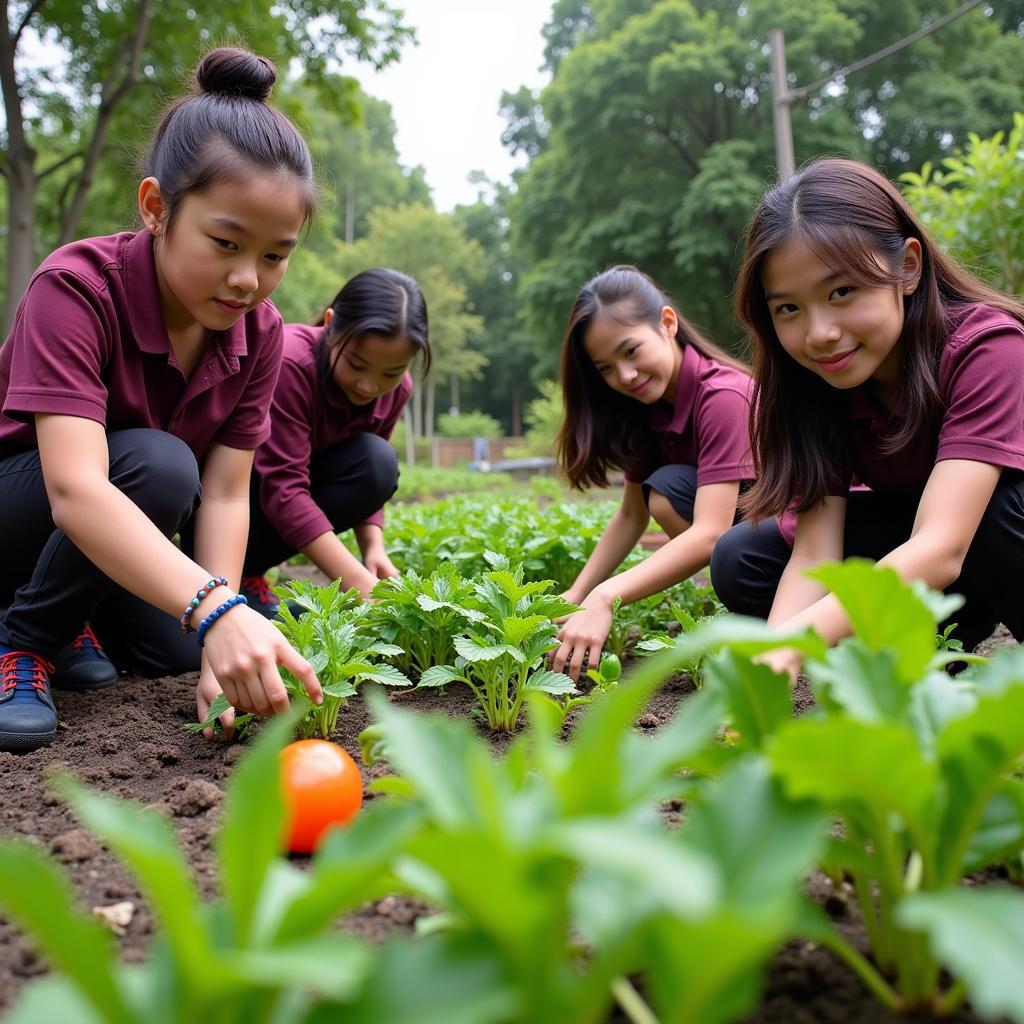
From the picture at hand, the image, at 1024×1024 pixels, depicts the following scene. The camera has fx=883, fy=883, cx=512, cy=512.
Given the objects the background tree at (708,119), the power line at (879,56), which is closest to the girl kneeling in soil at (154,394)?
the power line at (879,56)

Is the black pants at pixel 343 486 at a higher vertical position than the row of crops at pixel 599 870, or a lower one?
lower

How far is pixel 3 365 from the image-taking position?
A: 8.07 feet

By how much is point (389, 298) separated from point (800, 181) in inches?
65.4

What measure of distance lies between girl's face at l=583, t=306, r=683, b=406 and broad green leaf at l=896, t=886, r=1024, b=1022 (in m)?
2.62

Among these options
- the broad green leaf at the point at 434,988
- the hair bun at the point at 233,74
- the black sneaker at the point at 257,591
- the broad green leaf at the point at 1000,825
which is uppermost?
the hair bun at the point at 233,74

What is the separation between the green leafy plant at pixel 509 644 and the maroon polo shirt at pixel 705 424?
96 centimetres

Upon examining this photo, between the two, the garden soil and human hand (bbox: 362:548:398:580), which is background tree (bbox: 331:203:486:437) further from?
the garden soil

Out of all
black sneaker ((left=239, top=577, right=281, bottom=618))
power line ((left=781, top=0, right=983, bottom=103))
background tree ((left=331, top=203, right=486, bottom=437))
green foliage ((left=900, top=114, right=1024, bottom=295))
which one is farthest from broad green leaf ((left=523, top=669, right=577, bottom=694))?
background tree ((left=331, top=203, right=486, bottom=437))

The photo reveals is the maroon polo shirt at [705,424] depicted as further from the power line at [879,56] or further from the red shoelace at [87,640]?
the power line at [879,56]

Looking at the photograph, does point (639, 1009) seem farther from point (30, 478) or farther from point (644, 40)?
Result: point (644, 40)

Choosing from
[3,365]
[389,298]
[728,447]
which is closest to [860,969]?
[728,447]

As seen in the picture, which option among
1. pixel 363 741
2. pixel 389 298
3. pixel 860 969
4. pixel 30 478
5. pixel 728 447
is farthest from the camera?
pixel 389 298

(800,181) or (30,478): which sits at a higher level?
(800,181)

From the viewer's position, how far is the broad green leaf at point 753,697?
1.08 m
